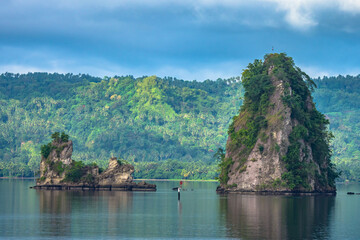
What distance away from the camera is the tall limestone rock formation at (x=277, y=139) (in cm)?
14538

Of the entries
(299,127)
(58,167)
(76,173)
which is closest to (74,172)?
(76,173)

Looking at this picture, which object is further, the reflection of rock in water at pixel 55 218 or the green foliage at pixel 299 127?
the green foliage at pixel 299 127

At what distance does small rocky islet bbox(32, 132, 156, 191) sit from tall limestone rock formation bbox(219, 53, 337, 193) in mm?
26195

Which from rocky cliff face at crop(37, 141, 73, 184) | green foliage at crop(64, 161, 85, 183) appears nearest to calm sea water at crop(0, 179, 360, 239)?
green foliage at crop(64, 161, 85, 183)

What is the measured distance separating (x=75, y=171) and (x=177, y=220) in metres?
85.3

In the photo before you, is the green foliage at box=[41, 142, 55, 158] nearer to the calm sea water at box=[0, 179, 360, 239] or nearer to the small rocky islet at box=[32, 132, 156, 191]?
the small rocky islet at box=[32, 132, 156, 191]

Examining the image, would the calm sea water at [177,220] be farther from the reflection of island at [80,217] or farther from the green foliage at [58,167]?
the green foliage at [58,167]

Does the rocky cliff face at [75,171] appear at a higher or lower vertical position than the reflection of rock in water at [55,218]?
higher

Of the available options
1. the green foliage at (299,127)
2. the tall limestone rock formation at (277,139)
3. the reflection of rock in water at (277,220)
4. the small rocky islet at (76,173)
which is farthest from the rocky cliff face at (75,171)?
the reflection of rock in water at (277,220)

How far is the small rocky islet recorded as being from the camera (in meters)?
167

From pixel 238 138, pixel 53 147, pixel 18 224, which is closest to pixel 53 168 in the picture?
pixel 53 147

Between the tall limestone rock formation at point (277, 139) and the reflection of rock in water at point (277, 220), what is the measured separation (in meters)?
30.7

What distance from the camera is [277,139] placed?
147125 mm

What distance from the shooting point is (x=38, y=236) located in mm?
66250
